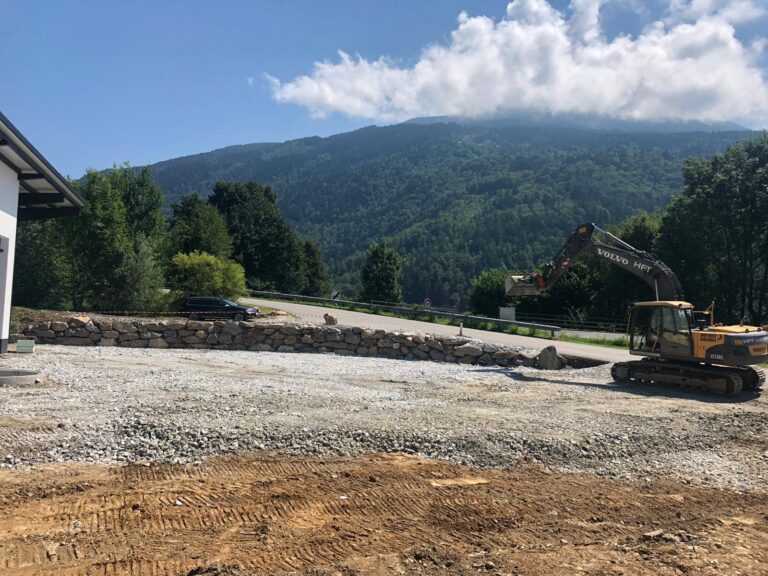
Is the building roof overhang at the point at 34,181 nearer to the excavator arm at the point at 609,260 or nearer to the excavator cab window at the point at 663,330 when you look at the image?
the excavator arm at the point at 609,260

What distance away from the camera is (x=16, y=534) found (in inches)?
185

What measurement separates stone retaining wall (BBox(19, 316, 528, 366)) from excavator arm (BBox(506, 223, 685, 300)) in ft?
9.57

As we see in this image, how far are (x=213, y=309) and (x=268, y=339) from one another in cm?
1059

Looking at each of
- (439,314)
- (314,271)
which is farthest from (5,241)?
(314,271)

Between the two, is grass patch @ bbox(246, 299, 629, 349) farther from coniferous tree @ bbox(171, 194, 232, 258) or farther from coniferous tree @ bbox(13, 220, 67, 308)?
coniferous tree @ bbox(13, 220, 67, 308)

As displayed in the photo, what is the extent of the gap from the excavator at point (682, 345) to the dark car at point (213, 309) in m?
17.4

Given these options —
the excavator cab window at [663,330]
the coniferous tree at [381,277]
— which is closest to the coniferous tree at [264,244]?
the coniferous tree at [381,277]

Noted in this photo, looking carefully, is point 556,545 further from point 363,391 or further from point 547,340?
point 547,340

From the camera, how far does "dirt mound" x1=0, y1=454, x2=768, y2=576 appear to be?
14.5 feet

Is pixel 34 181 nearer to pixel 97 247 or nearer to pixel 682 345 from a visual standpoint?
pixel 97 247

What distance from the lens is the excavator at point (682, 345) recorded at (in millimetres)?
13133

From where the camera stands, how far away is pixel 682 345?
13945mm

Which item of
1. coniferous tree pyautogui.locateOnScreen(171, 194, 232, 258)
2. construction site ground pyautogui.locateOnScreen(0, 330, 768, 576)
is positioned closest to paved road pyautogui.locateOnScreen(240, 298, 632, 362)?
coniferous tree pyautogui.locateOnScreen(171, 194, 232, 258)


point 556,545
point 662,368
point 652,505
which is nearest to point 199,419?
point 556,545
